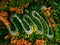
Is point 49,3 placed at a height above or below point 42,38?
above

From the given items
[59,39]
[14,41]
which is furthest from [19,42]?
[59,39]

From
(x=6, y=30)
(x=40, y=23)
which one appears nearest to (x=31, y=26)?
(x=40, y=23)

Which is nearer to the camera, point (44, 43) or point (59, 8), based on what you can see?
point (44, 43)

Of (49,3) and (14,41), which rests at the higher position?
(49,3)

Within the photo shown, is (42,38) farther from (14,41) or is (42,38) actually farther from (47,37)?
(14,41)

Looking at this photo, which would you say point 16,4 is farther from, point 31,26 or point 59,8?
point 59,8

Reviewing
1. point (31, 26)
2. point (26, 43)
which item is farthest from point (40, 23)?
point (26, 43)

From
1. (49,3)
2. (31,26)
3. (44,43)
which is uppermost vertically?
(49,3)

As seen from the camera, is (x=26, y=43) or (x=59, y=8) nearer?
(x=26, y=43)
